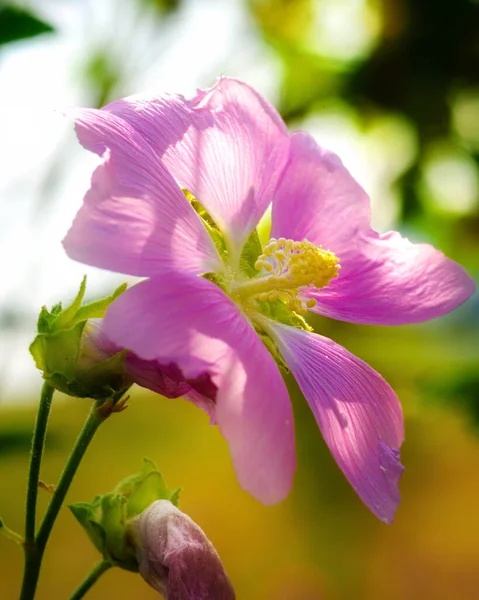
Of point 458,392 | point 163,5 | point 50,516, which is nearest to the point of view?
point 50,516

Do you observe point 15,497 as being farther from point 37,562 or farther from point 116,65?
point 37,562

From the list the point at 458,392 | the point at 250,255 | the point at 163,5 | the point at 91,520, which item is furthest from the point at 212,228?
the point at 458,392

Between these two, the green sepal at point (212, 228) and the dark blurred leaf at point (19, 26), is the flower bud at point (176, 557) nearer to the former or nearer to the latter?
the green sepal at point (212, 228)

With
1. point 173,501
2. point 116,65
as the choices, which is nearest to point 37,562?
point 173,501

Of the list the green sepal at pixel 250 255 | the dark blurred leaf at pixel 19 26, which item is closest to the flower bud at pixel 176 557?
the green sepal at pixel 250 255

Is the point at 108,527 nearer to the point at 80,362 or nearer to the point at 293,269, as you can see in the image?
the point at 80,362

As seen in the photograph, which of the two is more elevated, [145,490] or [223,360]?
[223,360]
